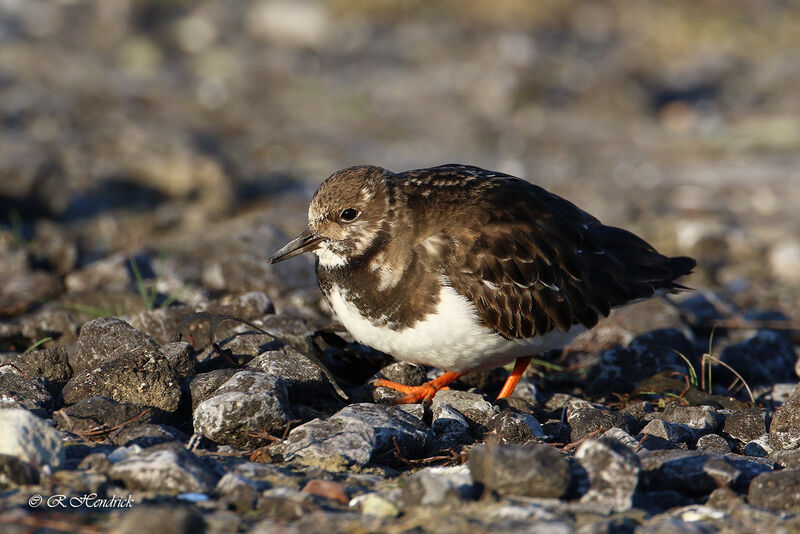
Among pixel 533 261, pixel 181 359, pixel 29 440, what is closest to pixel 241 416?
pixel 181 359

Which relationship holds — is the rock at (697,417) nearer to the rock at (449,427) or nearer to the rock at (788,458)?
the rock at (788,458)

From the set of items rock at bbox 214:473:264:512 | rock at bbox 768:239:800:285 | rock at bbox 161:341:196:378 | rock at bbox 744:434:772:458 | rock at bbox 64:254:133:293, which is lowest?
rock at bbox 214:473:264:512

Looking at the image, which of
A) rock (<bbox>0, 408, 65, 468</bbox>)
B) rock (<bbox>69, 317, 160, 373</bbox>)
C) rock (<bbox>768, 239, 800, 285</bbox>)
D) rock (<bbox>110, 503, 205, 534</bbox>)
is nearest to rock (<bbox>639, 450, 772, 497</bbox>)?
rock (<bbox>110, 503, 205, 534</bbox>)

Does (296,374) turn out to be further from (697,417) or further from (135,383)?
(697,417)

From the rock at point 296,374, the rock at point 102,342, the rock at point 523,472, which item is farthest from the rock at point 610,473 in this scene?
the rock at point 102,342

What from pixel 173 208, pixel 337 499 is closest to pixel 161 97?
pixel 173 208

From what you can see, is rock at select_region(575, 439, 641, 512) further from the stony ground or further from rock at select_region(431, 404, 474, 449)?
rock at select_region(431, 404, 474, 449)
